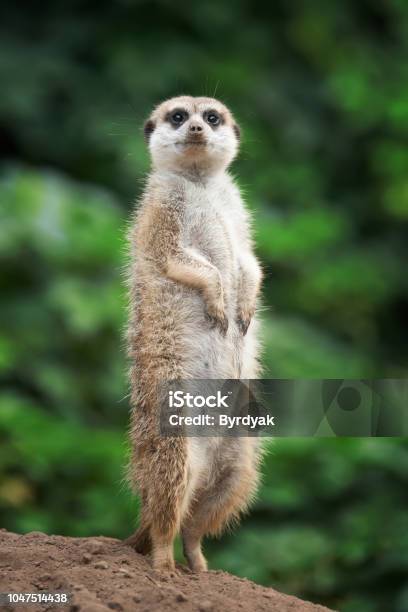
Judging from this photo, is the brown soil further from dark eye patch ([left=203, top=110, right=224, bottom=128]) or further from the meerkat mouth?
dark eye patch ([left=203, top=110, right=224, bottom=128])

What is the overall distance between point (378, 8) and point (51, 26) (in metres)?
3.52

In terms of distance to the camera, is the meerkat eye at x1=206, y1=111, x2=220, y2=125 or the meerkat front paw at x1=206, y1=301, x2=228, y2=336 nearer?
the meerkat front paw at x1=206, y1=301, x2=228, y2=336

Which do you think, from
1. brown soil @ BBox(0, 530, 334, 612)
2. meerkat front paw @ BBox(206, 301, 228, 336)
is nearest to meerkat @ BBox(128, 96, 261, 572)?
meerkat front paw @ BBox(206, 301, 228, 336)

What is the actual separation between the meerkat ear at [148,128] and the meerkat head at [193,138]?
5 centimetres

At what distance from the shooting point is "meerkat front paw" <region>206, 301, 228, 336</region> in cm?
452

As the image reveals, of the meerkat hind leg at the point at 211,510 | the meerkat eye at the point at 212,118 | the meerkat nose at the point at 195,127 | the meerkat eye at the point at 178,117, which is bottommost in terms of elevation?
the meerkat hind leg at the point at 211,510

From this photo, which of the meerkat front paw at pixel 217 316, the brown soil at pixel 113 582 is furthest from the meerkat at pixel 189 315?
the brown soil at pixel 113 582

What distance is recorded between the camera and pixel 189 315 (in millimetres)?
4508

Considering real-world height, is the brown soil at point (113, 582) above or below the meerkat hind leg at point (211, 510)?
below

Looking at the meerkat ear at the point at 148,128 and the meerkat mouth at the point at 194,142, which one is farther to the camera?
the meerkat ear at the point at 148,128

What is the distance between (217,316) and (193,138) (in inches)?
31.5

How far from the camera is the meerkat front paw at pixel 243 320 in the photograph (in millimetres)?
4691

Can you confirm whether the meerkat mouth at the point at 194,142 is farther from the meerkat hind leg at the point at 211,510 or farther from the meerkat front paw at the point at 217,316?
the meerkat hind leg at the point at 211,510

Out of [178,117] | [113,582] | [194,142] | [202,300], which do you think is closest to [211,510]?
[113,582]
